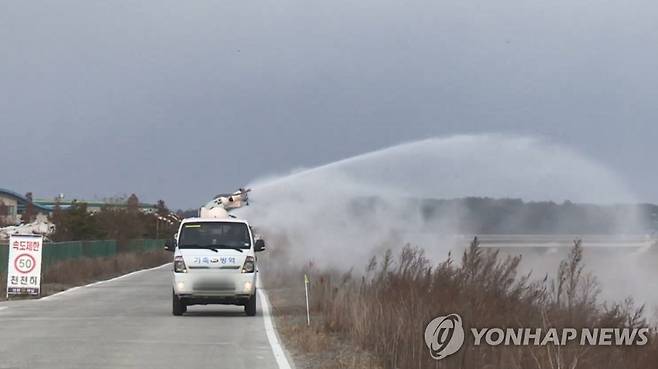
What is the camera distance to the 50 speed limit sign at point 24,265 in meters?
30.4

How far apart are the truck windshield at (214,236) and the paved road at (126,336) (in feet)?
5.35

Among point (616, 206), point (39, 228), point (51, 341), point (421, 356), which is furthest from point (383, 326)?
point (39, 228)

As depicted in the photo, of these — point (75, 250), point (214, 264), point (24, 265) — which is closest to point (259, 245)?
point (214, 264)

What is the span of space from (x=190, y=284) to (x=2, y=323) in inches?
161

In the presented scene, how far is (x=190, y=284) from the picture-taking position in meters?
22.8

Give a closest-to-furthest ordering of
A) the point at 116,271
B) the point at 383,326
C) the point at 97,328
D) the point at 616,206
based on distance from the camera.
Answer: the point at 383,326, the point at 97,328, the point at 616,206, the point at 116,271

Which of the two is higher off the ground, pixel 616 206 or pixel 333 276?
pixel 616 206

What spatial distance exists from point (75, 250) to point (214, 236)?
28234 mm

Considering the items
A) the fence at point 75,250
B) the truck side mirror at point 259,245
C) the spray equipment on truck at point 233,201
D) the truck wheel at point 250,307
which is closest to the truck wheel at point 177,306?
the truck wheel at point 250,307

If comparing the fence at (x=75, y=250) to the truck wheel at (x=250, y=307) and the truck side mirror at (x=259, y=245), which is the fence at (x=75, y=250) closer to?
the truck wheel at (x=250, y=307)

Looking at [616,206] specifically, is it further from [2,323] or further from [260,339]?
[2,323]

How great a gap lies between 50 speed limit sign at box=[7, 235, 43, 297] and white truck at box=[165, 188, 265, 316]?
8.40 meters

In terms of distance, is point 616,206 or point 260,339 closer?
point 260,339

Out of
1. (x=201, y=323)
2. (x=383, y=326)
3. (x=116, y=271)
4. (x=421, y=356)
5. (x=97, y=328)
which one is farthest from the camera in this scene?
(x=116, y=271)
